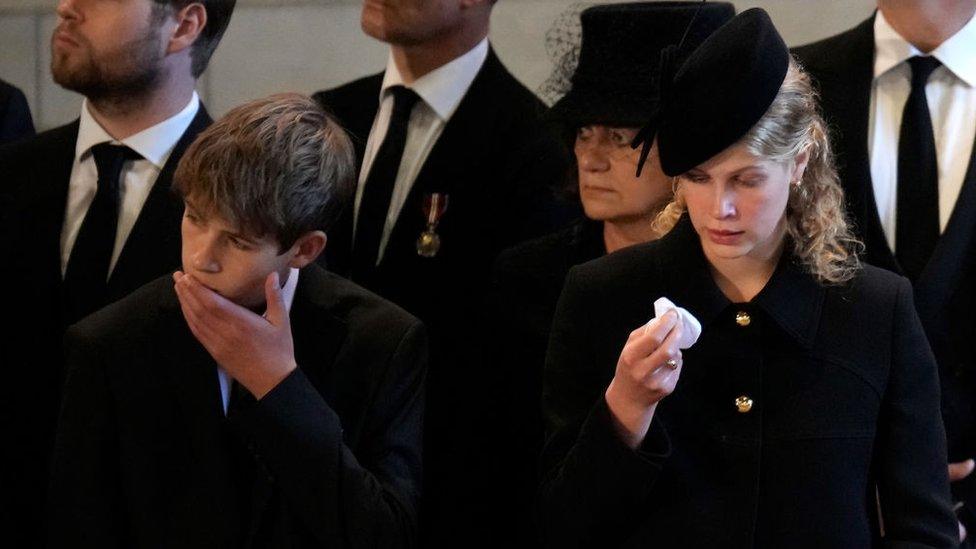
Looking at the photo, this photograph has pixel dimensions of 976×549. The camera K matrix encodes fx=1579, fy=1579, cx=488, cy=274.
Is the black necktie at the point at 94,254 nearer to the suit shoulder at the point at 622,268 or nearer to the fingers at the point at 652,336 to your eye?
the suit shoulder at the point at 622,268

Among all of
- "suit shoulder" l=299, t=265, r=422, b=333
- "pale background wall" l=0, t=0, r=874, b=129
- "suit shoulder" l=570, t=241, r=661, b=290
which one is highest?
"suit shoulder" l=570, t=241, r=661, b=290

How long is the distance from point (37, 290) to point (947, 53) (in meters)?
2.01

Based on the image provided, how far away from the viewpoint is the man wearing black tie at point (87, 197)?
334 centimetres

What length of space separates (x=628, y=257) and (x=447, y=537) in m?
1.15

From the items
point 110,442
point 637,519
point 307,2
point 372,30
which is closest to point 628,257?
point 637,519

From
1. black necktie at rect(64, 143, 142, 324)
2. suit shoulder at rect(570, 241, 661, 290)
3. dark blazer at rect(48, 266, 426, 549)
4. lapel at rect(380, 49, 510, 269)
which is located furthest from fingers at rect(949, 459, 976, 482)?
black necktie at rect(64, 143, 142, 324)

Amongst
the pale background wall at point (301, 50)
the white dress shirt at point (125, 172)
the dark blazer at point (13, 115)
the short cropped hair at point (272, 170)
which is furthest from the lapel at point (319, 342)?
the pale background wall at point (301, 50)

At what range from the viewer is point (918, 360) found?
2.63m

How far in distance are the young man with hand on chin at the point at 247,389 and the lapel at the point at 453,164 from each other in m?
0.92

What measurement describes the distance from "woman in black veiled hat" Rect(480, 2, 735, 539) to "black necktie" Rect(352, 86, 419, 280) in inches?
17.0

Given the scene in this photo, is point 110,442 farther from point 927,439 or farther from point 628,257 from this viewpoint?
point 927,439

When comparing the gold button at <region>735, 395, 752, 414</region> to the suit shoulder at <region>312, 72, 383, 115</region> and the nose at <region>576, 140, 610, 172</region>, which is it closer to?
the nose at <region>576, 140, 610, 172</region>

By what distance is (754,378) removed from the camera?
260 cm

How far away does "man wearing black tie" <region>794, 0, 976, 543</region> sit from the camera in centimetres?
319
